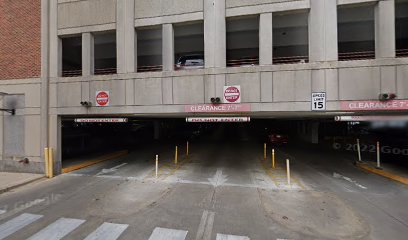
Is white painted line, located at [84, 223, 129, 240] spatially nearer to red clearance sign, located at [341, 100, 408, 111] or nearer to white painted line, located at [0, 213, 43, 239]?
white painted line, located at [0, 213, 43, 239]

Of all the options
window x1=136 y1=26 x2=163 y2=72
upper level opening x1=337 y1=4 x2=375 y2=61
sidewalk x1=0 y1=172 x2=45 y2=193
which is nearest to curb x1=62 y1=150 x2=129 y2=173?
sidewalk x1=0 y1=172 x2=45 y2=193

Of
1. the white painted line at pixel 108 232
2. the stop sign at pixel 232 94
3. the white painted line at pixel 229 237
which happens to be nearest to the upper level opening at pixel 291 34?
the stop sign at pixel 232 94

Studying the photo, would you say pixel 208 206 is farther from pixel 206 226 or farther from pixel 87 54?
pixel 87 54

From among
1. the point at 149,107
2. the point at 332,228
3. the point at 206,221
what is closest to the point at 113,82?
the point at 149,107

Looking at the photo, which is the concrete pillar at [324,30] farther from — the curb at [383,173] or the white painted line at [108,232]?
the white painted line at [108,232]

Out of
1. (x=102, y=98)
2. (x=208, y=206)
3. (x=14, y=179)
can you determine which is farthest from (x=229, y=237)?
(x=14, y=179)

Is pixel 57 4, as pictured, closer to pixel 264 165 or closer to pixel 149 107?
pixel 149 107

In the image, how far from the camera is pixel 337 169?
12312 mm

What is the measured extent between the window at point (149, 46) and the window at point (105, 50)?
1.55 metres

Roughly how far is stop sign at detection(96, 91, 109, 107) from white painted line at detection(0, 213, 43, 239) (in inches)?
230

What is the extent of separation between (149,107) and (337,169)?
10667mm

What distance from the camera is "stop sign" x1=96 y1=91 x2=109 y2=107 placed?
37.4ft

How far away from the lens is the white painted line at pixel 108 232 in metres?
5.60

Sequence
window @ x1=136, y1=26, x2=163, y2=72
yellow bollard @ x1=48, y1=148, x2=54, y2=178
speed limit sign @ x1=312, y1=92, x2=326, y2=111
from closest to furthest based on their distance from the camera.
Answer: speed limit sign @ x1=312, y1=92, x2=326, y2=111 → yellow bollard @ x1=48, y1=148, x2=54, y2=178 → window @ x1=136, y1=26, x2=163, y2=72
